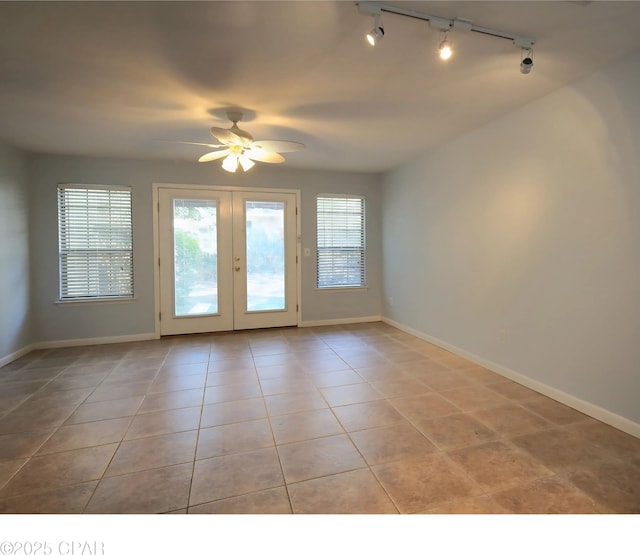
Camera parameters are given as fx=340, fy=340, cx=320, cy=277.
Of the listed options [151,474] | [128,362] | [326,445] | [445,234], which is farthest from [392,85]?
[128,362]

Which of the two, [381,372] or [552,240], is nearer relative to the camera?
[552,240]

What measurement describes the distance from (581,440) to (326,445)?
5.17 feet

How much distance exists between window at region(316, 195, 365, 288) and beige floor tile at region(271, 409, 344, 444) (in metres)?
2.96

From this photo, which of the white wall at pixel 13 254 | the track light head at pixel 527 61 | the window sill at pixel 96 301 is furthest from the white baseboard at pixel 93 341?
the track light head at pixel 527 61

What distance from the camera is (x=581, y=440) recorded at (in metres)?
2.10

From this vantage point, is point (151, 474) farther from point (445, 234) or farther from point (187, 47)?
point (445, 234)

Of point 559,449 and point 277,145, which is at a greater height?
point 277,145

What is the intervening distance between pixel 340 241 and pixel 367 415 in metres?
3.29

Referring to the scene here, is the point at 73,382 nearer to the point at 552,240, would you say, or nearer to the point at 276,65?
the point at 276,65

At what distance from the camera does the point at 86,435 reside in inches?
86.6

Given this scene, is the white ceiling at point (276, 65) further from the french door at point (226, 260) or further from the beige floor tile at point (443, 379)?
the beige floor tile at point (443, 379)

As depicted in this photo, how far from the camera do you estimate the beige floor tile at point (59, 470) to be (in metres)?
1.70

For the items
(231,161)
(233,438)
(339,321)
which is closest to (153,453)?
(233,438)
